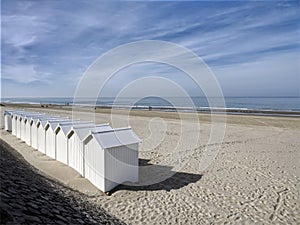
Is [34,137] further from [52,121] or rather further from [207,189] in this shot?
[207,189]

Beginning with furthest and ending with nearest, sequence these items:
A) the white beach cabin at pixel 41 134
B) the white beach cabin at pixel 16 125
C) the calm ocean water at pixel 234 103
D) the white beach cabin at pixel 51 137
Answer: the calm ocean water at pixel 234 103, the white beach cabin at pixel 16 125, the white beach cabin at pixel 41 134, the white beach cabin at pixel 51 137

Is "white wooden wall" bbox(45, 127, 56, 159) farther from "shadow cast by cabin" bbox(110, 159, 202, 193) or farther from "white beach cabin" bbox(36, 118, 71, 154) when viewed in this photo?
"shadow cast by cabin" bbox(110, 159, 202, 193)

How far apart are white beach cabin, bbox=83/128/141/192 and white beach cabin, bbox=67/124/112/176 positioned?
495 millimetres

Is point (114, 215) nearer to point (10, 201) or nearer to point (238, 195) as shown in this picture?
point (10, 201)

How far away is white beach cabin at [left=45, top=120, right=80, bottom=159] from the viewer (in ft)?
37.8

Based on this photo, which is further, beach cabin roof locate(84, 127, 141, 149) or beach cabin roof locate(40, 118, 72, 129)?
beach cabin roof locate(40, 118, 72, 129)

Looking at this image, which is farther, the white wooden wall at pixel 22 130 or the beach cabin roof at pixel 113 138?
the white wooden wall at pixel 22 130

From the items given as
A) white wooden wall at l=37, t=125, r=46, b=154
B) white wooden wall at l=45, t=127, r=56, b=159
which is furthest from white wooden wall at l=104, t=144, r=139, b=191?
white wooden wall at l=37, t=125, r=46, b=154

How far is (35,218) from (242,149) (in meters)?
12.0

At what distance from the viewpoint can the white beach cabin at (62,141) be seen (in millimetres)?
10469

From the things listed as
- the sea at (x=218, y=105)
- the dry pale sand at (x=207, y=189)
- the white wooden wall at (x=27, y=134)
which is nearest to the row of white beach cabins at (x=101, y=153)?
the dry pale sand at (x=207, y=189)

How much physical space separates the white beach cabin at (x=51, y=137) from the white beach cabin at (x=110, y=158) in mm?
3634

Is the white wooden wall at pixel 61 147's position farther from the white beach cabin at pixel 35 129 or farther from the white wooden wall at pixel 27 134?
the white wooden wall at pixel 27 134

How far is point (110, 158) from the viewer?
7.54 metres
